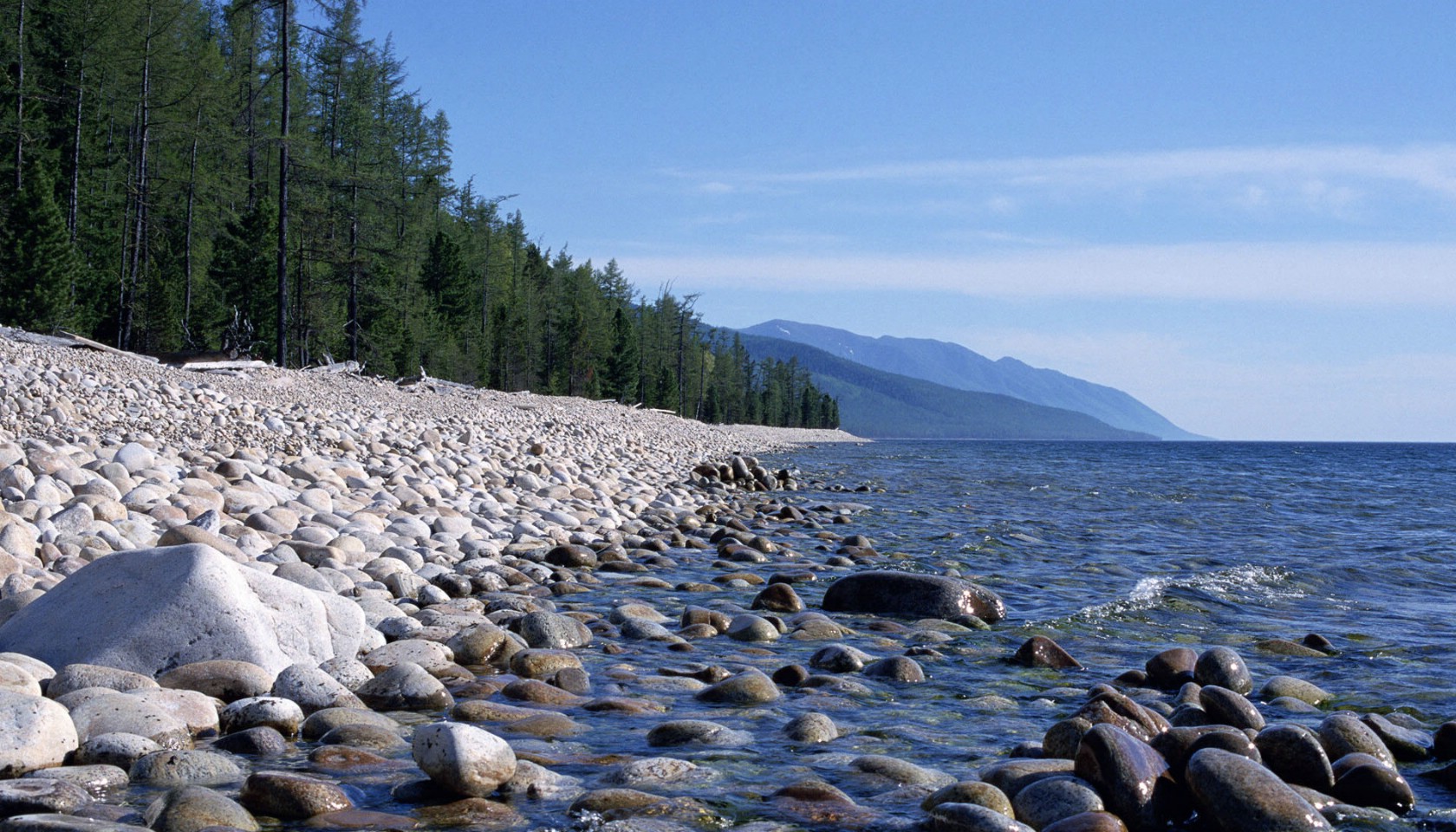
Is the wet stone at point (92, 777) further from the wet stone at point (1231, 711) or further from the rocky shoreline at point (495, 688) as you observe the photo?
the wet stone at point (1231, 711)

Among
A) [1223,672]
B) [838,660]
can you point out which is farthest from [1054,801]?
[1223,672]

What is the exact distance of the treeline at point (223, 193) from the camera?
24328 millimetres

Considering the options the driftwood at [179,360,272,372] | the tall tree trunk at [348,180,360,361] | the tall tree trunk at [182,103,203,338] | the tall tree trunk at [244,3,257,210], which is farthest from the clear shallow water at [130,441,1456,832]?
the tall tree trunk at [244,3,257,210]

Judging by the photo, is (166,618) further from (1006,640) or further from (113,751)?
(1006,640)

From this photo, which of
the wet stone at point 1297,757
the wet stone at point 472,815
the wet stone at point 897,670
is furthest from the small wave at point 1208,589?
the wet stone at point 472,815

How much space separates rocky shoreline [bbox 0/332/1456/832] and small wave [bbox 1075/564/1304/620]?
1.47 meters

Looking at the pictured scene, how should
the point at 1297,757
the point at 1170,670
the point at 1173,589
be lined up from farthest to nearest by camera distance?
the point at 1173,589 < the point at 1170,670 < the point at 1297,757

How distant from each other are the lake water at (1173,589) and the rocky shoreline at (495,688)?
26cm

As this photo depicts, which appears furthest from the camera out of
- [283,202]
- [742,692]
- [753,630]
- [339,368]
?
[339,368]

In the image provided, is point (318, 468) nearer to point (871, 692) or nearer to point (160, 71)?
point (871, 692)

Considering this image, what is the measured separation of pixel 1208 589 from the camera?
30.2ft

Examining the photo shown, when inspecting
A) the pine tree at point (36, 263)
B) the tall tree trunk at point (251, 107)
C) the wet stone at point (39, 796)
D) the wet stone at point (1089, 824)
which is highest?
the tall tree trunk at point (251, 107)

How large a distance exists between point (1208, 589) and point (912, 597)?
351 cm

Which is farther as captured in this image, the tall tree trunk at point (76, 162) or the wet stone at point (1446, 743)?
the tall tree trunk at point (76, 162)
